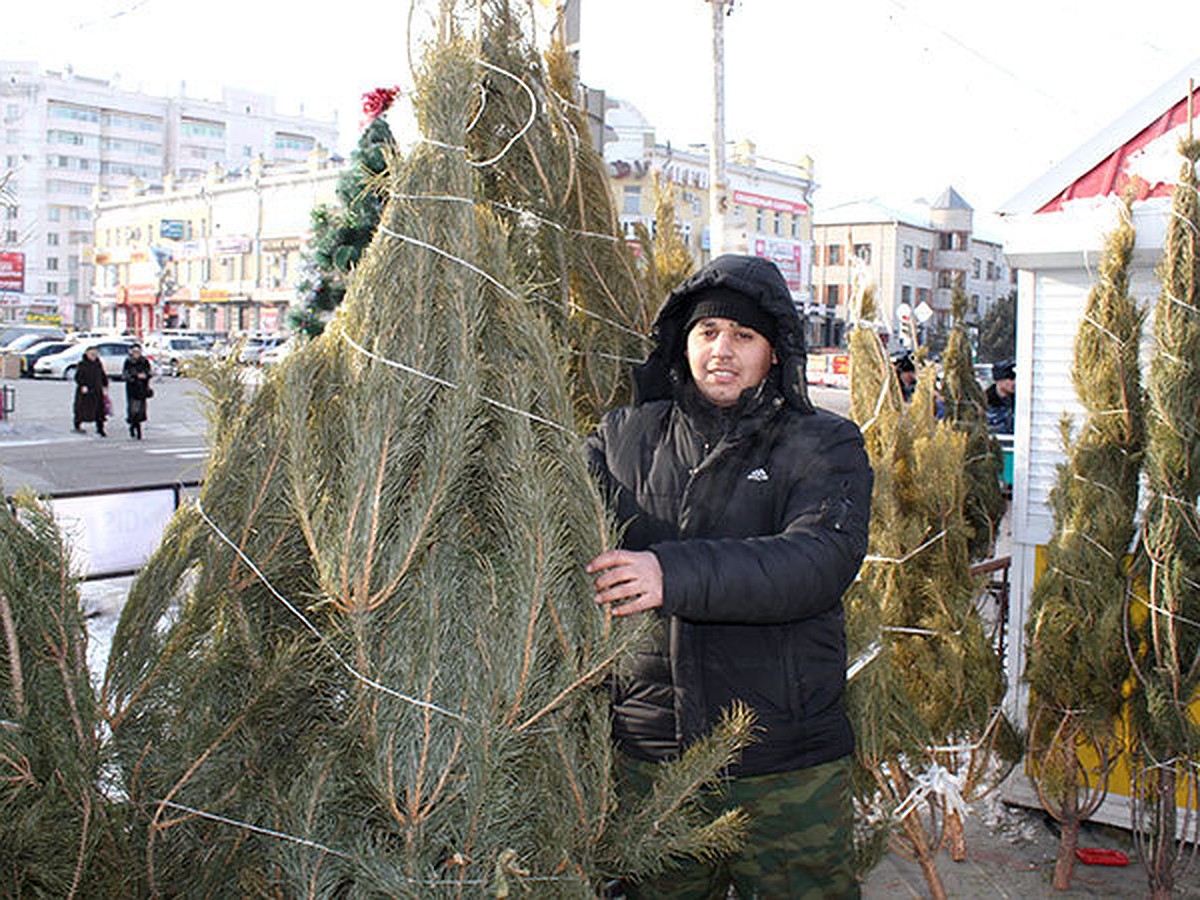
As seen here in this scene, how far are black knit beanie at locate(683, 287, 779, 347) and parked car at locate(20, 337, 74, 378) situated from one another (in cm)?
3607

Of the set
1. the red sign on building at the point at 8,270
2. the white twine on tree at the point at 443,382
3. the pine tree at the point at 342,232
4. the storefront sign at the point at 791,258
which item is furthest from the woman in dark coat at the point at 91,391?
the storefront sign at the point at 791,258

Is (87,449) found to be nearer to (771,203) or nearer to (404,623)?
(404,623)

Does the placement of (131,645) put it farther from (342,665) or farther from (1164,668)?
(1164,668)

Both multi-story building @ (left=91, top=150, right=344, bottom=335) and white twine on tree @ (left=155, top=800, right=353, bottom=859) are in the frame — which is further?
multi-story building @ (left=91, top=150, right=344, bottom=335)

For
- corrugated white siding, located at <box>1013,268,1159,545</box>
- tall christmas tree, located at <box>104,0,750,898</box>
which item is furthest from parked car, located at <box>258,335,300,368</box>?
corrugated white siding, located at <box>1013,268,1159,545</box>

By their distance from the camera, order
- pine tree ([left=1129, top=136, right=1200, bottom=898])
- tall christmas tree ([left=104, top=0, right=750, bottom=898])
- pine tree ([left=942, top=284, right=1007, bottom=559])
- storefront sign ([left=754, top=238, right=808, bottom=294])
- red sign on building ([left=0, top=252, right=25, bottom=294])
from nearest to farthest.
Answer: tall christmas tree ([left=104, top=0, right=750, bottom=898]) → red sign on building ([left=0, top=252, right=25, bottom=294]) → pine tree ([left=1129, top=136, right=1200, bottom=898]) → pine tree ([left=942, top=284, right=1007, bottom=559]) → storefront sign ([left=754, top=238, right=808, bottom=294])

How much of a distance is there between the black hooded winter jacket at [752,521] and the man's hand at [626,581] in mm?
342

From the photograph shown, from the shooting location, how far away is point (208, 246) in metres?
60.6

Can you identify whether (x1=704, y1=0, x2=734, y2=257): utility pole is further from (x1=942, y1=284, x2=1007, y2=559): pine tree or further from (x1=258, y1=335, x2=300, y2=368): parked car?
(x1=258, y1=335, x2=300, y2=368): parked car

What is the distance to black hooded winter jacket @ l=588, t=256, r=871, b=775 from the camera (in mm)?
2201

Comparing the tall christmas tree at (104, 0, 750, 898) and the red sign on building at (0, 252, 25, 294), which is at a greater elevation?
the red sign on building at (0, 252, 25, 294)

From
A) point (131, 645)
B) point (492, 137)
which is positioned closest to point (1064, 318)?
point (492, 137)

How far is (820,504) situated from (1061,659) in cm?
209

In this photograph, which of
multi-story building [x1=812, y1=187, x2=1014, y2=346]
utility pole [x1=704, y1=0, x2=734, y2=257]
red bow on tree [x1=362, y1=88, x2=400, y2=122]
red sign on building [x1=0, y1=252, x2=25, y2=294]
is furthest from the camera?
multi-story building [x1=812, y1=187, x2=1014, y2=346]
